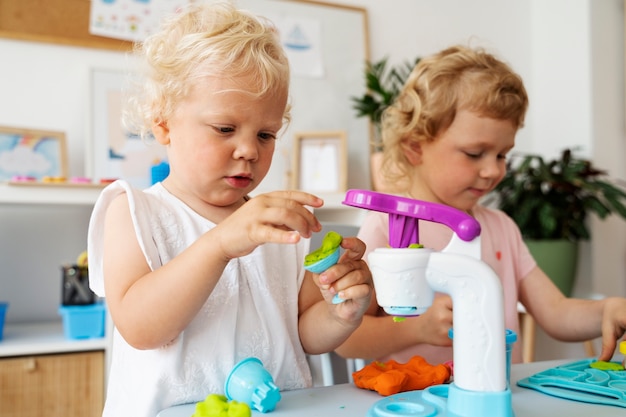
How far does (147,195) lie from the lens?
0.77 meters

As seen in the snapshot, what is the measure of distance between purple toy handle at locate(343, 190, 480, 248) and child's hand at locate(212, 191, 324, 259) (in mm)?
66

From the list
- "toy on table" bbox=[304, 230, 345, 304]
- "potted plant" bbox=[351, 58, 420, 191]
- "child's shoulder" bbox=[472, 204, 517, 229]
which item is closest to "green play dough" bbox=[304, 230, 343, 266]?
"toy on table" bbox=[304, 230, 345, 304]

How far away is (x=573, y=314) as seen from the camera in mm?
995

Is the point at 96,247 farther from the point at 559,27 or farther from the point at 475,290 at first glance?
the point at 559,27

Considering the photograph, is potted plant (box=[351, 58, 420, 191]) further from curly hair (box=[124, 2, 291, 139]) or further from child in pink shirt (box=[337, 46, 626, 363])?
curly hair (box=[124, 2, 291, 139])

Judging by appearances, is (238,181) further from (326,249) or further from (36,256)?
(36,256)

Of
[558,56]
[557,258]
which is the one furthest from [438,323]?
[558,56]

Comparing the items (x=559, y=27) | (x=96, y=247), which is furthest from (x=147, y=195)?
(x=559, y=27)

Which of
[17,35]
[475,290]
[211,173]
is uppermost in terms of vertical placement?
[17,35]

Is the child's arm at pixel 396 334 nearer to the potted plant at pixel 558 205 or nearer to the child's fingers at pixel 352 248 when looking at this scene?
the child's fingers at pixel 352 248

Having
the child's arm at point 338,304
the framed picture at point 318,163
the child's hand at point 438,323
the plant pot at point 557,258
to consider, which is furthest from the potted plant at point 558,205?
the child's arm at point 338,304

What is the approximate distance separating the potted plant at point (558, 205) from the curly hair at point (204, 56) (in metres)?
1.58

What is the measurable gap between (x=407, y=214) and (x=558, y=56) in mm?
2313

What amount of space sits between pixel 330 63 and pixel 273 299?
1.60 meters
